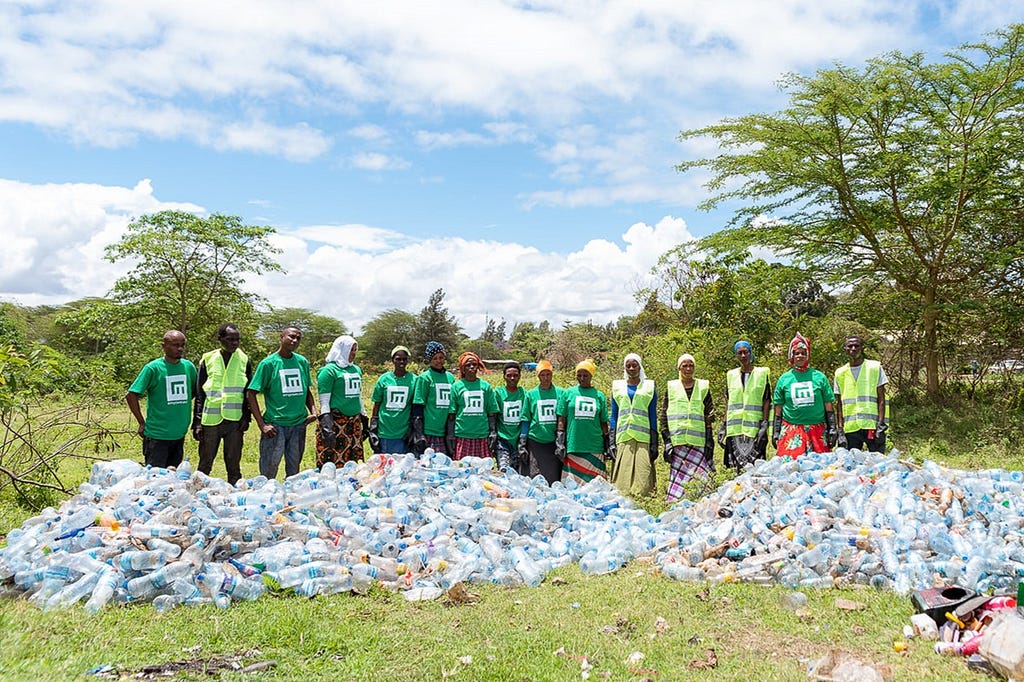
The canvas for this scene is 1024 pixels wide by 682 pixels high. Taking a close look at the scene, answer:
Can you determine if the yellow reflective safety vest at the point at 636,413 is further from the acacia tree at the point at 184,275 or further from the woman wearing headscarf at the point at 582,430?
the acacia tree at the point at 184,275

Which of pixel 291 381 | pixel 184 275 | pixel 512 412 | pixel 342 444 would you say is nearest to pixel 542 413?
pixel 512 412

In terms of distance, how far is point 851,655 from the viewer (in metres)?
3.78

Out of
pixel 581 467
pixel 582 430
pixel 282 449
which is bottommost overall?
pixel 581 467

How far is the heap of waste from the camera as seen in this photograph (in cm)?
459

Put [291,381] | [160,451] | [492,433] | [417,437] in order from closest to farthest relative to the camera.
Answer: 1. [160,451]
2. [291,381]
3. [417,437]
4. [492,433]

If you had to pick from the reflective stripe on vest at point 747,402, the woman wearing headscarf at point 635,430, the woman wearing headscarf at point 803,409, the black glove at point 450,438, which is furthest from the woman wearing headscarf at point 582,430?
the woman wearing headscarf at point 803,409

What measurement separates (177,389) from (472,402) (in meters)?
2.75

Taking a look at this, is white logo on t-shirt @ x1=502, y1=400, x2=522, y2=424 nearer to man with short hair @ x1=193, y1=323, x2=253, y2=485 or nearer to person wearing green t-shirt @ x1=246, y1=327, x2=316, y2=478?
person wearing green t-shirt @ x1=246, y1=327, x2=316, y2=478

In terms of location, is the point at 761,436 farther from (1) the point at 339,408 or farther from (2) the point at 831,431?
(1) the point at 339,408

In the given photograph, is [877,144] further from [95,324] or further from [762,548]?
[95,324]

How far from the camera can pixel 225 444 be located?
7.18m

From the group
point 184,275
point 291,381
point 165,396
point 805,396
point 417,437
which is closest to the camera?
point 165,396

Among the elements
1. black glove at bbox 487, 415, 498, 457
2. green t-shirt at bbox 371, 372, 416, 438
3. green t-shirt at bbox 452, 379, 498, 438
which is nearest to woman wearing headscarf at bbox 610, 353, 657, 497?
black glove at bbox 487, 415, 498, 457

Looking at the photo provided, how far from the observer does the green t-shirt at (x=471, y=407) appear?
297 inches
